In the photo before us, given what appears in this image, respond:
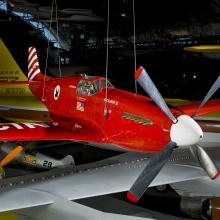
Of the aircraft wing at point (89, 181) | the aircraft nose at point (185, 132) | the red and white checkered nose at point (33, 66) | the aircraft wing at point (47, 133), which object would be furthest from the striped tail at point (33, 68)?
the aircraft nose at point (185, 132)

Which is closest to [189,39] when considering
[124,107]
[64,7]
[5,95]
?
[64,7]

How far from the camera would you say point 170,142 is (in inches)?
130

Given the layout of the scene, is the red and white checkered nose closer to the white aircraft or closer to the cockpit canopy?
the cockpit canopy

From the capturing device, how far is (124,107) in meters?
3.95

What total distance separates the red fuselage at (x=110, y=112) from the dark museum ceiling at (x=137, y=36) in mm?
1586

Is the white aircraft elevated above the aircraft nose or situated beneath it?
situated beneath

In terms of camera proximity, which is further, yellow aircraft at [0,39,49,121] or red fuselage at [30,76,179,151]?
yellow aircraft at [0,39,49,121]

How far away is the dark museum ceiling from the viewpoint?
5.75 meters

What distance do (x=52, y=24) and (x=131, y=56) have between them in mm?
1386

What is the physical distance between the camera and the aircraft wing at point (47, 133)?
13.3 ft

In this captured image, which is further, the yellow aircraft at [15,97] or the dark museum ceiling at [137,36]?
the yellow aircraft at [15,97]

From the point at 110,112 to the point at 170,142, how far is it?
3.15 ft

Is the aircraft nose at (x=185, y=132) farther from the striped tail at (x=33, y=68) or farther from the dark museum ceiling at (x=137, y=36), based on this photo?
the dark museum ceiling at (x=137, y=36)

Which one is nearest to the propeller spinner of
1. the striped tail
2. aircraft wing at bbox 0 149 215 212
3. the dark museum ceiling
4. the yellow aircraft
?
aircraft wing at bbox 0 149 215 212
